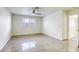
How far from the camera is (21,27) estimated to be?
9.16 meters

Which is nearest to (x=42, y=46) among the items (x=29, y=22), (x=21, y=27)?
(x=21, y=27)

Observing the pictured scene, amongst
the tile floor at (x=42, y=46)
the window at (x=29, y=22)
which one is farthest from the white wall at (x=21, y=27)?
the tile floor at (x=42, y=46)

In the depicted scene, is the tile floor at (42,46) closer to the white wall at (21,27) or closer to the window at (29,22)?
the white wall at (21,27)

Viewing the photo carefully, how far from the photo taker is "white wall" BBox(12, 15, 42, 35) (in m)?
8.68

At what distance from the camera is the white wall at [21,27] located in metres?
8.68

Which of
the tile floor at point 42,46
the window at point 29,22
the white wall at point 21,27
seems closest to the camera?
the tile floor at point 42,46

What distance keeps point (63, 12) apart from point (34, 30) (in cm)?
477

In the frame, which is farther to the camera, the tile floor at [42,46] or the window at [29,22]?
the window at [29,22]

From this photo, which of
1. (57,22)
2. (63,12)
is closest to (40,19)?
(57,22)
